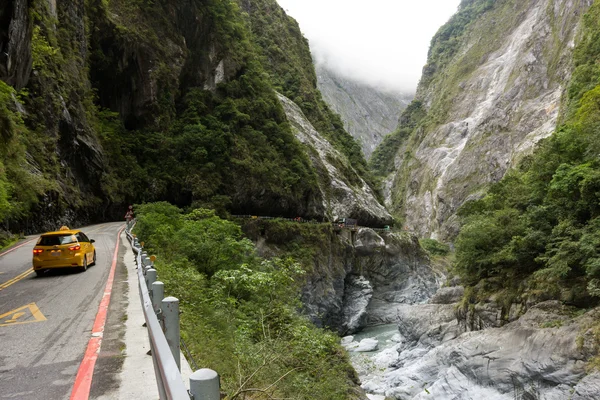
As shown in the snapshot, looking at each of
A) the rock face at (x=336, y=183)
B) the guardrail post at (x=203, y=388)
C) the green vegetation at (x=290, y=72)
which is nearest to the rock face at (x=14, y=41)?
the guardrail post at (x=203, y=388)

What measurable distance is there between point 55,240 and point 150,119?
1133 inches

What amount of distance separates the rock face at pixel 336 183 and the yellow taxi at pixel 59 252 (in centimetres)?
3242

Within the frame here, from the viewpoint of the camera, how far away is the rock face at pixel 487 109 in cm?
5862

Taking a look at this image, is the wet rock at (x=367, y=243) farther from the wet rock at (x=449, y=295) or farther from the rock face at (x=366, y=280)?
the wet rock at (x=449, y=295)

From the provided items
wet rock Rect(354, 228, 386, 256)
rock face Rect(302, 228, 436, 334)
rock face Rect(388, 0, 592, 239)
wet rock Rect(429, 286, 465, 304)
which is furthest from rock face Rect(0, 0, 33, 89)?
rock face Rect(388, 0, 592, 239)

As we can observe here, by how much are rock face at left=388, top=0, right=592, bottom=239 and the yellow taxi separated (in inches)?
2163

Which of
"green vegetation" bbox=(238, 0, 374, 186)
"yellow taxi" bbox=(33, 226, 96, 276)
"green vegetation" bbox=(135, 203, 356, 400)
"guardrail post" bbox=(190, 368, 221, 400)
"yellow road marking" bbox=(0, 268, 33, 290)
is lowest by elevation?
"green vegetation" bbox=(135, 203, 356, 400)

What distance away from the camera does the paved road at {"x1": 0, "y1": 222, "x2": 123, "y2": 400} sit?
4.50m

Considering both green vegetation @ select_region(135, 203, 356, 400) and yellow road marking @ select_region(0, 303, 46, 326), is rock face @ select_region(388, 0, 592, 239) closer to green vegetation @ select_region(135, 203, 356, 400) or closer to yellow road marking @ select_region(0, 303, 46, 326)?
green vegetation @ select_region(135, 203, 356, 400)

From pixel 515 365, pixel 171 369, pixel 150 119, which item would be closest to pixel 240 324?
pixel 171 369

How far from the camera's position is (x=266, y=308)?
11789mm

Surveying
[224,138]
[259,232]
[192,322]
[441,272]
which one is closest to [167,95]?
[224,138]

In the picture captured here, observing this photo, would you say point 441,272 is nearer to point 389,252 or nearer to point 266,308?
point 389,252

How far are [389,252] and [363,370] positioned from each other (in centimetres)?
2371
